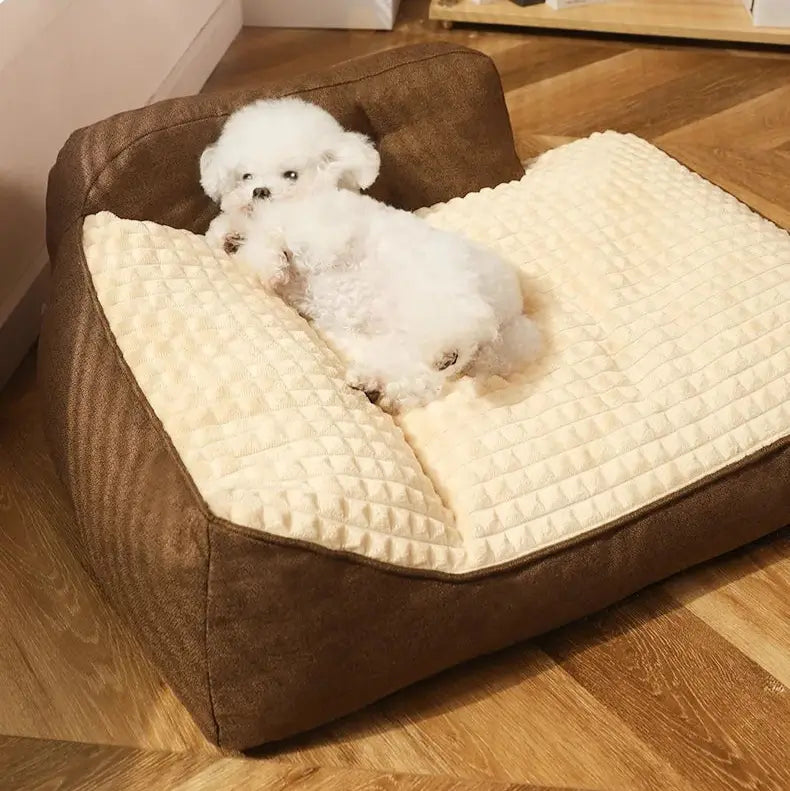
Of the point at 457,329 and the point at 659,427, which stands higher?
the point at 457,329

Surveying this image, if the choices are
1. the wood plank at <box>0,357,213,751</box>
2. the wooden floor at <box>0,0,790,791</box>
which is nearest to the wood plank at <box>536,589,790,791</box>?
the wooden floor at <box>0,0,790,791</box>

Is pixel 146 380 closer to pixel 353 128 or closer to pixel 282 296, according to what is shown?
pixel 282 296

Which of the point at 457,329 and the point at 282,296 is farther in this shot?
the point at 282,296

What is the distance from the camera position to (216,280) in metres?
1.31

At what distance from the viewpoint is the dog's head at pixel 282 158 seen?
133cm

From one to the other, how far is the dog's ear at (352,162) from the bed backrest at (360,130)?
201mm

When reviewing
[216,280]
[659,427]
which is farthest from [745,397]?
[216,280]

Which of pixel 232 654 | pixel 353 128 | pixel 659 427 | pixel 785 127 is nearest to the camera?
pixel 232 654

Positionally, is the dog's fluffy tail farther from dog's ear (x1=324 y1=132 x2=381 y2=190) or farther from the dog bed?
dog's ear (x1=324 y1=132 x2=381 y2=190)

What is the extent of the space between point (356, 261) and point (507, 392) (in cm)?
28

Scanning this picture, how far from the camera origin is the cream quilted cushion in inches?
41.7

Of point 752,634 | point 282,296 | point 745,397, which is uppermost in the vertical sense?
point 282,296

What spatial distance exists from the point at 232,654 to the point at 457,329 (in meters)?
0.46

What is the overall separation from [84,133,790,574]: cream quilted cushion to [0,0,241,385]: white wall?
0.37 metres
